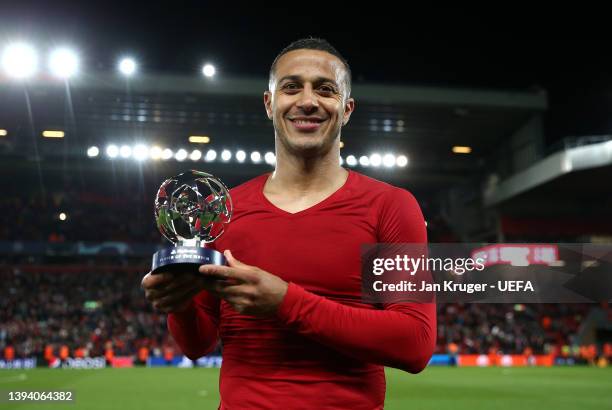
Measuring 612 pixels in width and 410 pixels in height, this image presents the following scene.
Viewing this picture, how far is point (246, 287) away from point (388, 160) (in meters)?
31.1

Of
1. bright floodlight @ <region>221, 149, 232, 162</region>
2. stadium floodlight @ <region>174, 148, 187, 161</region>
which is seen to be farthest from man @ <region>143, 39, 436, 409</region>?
bright floodlight @ <region>221, 149, 232, 162</region>

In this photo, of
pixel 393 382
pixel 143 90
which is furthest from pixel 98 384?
pixel 143 90

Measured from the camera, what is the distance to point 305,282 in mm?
2025

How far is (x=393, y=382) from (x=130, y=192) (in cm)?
2284

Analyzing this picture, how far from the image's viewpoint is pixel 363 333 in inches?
71.1

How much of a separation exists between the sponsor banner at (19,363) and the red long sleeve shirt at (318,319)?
1029 inches

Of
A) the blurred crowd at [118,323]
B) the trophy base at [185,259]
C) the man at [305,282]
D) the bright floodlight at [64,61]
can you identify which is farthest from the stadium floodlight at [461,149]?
the trophy base at [185,259]

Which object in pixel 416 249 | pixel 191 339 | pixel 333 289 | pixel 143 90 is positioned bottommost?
pixel 191 339

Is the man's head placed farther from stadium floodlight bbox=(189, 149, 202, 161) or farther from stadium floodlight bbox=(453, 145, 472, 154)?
stadium floodlight bbox=(453, 145, 472, 154)

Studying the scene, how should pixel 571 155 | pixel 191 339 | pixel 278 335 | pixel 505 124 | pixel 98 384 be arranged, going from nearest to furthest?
pixel 278 335
pixel 191 339
pixel 98 384
pixel 571 155
pixel 505 124

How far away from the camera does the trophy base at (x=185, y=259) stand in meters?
1.69

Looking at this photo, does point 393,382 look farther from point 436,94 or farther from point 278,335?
point 278,335

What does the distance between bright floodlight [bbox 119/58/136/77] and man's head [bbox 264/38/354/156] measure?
23785mm

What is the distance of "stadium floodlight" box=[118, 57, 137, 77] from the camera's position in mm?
24562
